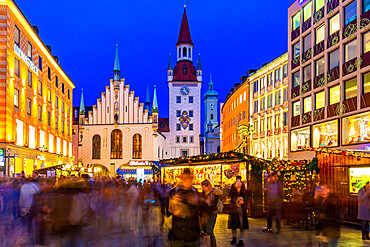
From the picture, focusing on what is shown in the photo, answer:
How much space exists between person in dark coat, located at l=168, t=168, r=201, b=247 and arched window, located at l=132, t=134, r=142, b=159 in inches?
2412

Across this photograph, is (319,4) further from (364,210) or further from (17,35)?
(364,210)

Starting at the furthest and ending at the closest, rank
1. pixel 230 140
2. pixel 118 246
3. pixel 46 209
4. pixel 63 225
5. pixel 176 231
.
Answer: pixel 230 140 < pixel 118 246 < pixel 46 209 < pixel 63 225 < pixel 176 231

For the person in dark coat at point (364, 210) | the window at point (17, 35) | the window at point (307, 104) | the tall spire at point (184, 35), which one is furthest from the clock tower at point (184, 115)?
the person in dark coat at point (364, 210)

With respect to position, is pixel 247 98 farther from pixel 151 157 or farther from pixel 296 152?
pixel 151 157

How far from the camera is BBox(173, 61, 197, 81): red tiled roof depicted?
7919 centimetres

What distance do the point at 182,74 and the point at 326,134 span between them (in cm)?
5131

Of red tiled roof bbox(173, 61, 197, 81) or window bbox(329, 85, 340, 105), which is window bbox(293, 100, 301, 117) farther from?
red tiled roof bbox(173, 61, 197, 81)

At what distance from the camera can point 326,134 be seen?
31.0 meters

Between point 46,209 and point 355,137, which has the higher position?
point 355,137

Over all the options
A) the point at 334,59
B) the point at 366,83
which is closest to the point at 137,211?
the point at 366,83

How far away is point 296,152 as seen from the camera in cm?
3622

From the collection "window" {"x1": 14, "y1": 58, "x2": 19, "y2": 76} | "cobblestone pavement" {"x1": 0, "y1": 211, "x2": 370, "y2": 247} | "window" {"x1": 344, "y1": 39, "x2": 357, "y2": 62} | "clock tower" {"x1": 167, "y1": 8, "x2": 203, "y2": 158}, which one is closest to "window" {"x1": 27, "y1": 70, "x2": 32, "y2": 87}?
"window" {"x1": 14, "y1": 58, "x2": 19, "y2": 76}

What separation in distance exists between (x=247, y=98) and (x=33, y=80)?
25259 mm

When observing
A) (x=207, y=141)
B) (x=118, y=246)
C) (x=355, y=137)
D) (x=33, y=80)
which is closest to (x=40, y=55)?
(x=33, y=80)
